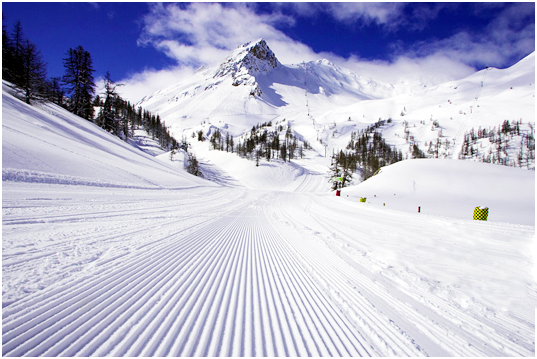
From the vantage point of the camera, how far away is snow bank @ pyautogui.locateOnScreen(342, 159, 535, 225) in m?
16.3

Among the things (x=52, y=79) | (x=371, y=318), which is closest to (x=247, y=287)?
(x=371, y=318)

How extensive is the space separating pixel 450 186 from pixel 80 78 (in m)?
47.7

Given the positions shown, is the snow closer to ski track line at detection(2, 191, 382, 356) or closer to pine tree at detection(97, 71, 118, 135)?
ski track line at detection(2, 191, 382, 356)

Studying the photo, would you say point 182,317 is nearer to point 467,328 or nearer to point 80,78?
point 467,328

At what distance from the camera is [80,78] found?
29.3m

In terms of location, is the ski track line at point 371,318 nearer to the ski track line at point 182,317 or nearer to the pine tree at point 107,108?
the ski track line at point 182,317

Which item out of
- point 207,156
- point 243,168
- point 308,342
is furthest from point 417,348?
point 207,156

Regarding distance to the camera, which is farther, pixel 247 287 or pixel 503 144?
pixel 503 144

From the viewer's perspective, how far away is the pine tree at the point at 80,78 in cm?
2880

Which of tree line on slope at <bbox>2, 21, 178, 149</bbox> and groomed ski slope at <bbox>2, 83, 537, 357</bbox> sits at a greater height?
tree line on slope at <bbox>2, 21, 178, 149</bbox>

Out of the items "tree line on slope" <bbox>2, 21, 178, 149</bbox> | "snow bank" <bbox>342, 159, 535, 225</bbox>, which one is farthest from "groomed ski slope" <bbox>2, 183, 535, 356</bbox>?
"tree line on slope" <bbox>2, 21, 178, 149</bbox>

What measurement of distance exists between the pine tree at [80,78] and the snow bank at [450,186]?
3840 centimetres

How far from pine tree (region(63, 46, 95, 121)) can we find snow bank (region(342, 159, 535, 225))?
38.4 m

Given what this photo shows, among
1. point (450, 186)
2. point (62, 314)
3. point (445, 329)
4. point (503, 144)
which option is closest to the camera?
point (62, 314)
